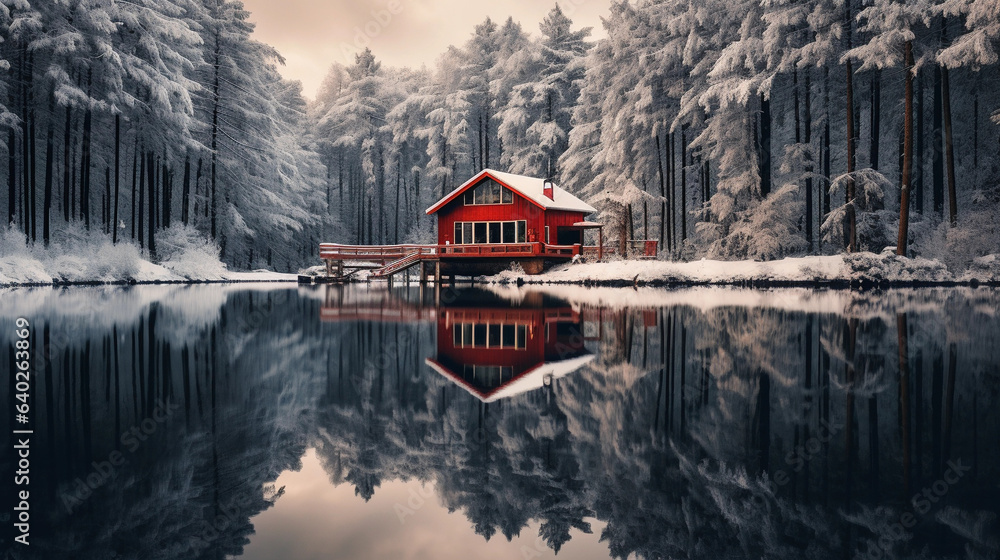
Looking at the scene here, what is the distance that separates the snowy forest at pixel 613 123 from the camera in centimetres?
3064

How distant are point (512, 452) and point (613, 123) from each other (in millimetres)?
42286

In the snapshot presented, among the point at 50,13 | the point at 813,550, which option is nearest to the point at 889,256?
the point at 813,550

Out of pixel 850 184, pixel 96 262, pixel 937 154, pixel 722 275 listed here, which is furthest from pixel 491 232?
pixel 937 154

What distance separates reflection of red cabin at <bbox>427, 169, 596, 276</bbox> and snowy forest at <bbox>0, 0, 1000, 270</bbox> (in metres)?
3.07

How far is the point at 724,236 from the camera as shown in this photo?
121 ft

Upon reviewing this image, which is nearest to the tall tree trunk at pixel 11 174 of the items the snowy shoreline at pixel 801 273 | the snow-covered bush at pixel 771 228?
the snowy shoreline at pixel 801 273

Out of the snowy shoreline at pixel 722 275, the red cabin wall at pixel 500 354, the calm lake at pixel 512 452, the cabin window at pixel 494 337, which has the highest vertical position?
the snowy shoreline at pixel 722 275

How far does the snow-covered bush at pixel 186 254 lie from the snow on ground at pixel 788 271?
19.0 m

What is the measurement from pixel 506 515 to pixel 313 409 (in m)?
3.04

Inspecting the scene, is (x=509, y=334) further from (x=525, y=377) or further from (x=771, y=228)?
(x=771, y=228)

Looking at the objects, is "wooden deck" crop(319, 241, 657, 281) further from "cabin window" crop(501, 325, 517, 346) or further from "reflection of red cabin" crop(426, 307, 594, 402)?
"cabin window" crop(501, 325, 517, 346)

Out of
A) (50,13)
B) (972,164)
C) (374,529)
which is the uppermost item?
(50,13)

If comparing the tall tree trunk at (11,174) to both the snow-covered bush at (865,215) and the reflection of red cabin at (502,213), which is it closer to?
A: the reflection of red cabin at (502,213)

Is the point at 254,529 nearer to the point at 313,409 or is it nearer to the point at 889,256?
the point at 313,409
